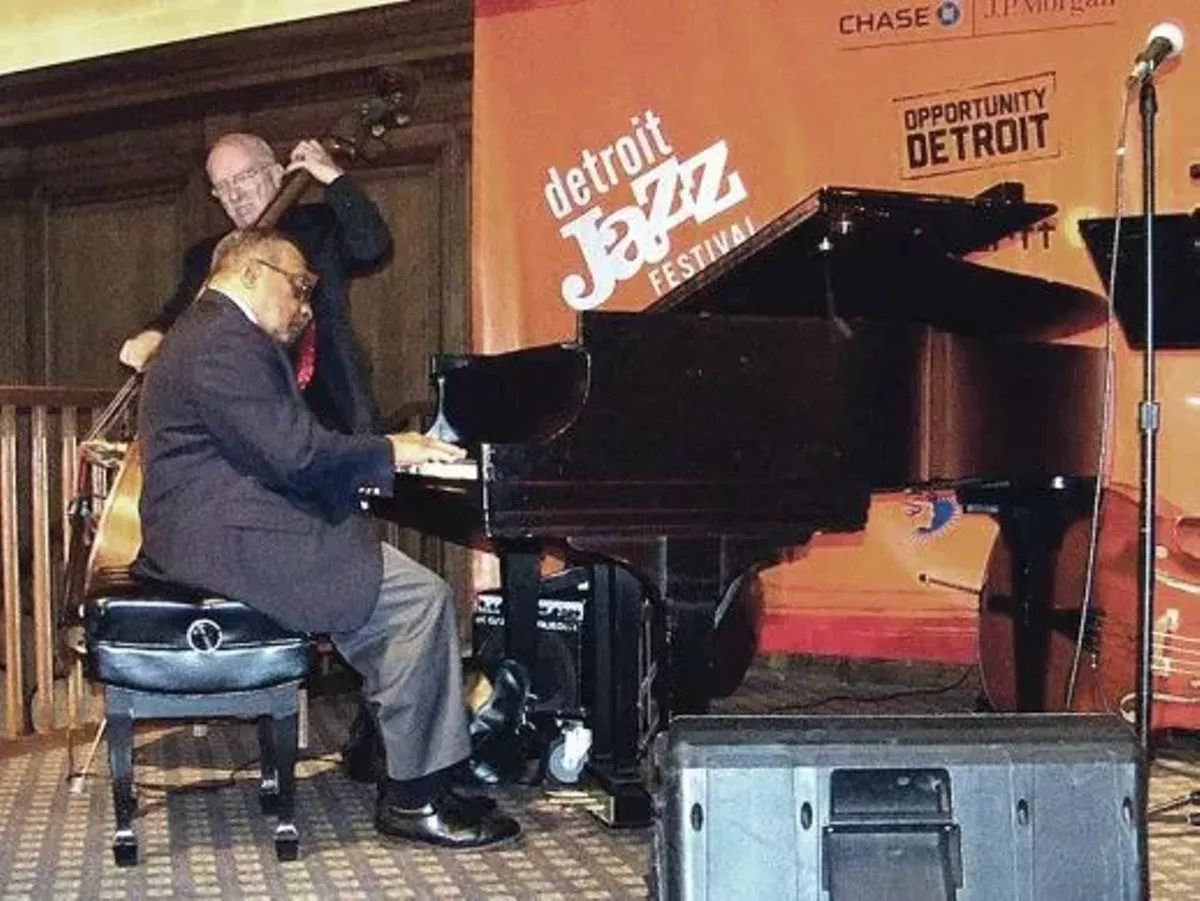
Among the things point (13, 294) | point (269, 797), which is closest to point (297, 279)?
point (269, 797)

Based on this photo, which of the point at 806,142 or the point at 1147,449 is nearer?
the point at 1147,449

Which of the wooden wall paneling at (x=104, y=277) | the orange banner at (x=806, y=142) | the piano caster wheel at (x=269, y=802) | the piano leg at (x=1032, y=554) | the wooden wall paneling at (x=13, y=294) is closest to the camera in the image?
the piano caster wheel at (x=269, y=802)

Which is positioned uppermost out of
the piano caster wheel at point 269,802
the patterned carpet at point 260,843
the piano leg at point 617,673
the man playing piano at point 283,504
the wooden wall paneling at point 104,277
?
the wooden wall paneling at point 104,277

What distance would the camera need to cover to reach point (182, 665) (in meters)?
3.11

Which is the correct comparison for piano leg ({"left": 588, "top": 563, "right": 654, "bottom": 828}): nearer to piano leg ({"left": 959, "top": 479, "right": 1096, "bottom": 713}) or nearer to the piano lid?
the piano lid

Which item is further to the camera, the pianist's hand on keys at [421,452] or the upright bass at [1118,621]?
the upright bass at [1118,621]

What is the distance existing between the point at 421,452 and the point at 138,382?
126 centimetres

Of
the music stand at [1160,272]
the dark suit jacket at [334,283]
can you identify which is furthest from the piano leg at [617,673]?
the music stand at [1160,272]

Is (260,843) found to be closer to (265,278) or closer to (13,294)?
(265,278)

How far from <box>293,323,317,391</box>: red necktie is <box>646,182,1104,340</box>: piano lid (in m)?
1.10

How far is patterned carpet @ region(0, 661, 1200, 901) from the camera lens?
117 inches

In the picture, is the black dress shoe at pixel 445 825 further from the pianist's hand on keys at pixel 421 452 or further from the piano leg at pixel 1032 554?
the piano leg at pixel 1032 554

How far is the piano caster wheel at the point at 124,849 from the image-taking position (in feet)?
10.3

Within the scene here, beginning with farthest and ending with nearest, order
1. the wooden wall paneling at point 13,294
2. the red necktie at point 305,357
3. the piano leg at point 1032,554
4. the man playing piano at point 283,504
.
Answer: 1. the wooden wall paneling at point 13,294
2. the red necktie at point 305,357
3. the piano leg at point 1032,554
4. the man playing piano at point 283,504
